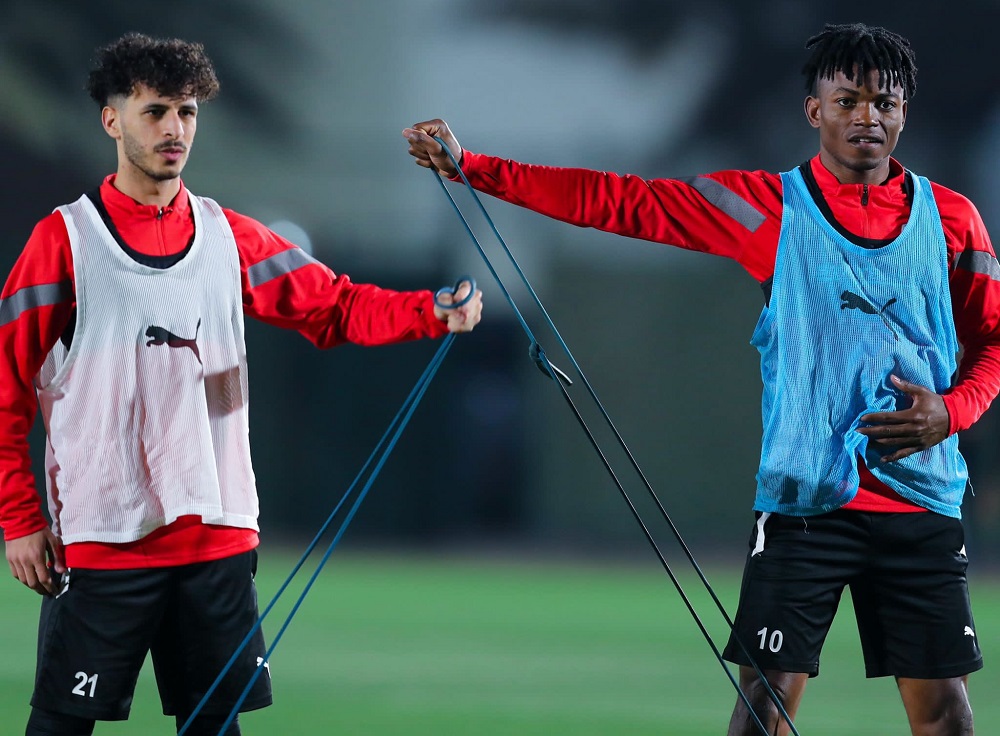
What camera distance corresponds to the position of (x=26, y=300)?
2.34m

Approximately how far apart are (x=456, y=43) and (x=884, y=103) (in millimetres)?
5226

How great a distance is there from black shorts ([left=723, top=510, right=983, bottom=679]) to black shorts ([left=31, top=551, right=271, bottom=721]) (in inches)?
34.4

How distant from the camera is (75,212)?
95.6 inches

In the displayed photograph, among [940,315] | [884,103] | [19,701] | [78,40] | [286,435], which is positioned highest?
[78,40]

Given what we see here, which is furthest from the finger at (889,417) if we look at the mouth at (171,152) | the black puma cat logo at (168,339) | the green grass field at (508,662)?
the green grass field at (508,662)

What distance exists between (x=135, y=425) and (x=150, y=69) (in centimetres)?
62

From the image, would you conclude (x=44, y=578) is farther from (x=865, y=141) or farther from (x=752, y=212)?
(x=865, y=141)

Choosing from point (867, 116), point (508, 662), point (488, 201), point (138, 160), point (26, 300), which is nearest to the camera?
point (26, 300)

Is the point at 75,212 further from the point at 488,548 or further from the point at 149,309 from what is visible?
the point at 488,548

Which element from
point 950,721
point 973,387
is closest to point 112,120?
point 973,387

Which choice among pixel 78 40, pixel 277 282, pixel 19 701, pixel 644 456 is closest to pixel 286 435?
pixel 644 456

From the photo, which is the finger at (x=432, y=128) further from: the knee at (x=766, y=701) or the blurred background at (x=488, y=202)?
the blurred background at (x=488, y=202)

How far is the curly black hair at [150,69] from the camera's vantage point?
2445 mm

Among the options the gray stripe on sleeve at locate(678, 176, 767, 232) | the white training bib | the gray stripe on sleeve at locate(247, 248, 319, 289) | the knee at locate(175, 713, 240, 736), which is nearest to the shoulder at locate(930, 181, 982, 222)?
the gray stripe on sleeve at locate(678, 176, 767, 232)
